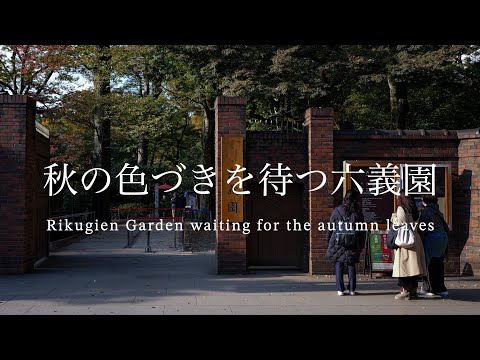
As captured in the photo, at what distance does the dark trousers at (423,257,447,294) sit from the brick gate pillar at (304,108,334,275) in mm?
2904

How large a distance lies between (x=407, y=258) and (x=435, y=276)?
2.61 ft

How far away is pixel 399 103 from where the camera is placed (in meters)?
26.5

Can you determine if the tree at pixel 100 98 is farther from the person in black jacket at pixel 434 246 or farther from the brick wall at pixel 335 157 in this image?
the person in black jacket at pixel 434 246

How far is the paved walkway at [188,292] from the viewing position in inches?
377

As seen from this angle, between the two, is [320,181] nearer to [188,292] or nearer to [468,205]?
[468,205]

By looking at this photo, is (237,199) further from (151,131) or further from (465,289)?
(151,131)

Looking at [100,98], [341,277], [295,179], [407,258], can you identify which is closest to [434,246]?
[407,258]

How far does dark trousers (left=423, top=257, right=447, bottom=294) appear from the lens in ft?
35.2

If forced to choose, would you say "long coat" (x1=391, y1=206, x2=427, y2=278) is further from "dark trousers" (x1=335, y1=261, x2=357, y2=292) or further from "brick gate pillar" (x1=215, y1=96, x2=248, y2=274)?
"brick gate pillar" (x1=215, y1=96, x2=248, y2=274)

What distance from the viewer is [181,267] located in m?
14.8

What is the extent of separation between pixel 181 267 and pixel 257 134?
12.1 ft

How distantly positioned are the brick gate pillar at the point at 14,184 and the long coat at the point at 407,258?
782 centimetres

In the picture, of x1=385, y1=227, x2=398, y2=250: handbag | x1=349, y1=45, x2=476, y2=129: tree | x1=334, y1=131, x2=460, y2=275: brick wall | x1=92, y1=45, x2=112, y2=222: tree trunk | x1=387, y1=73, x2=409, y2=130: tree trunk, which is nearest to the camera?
x1=385, y1=227, x2=398, y2=250: handbag

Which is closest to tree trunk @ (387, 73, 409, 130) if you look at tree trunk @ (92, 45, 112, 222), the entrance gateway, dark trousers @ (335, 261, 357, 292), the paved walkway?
tree trunk @ (92, 45, 112, 222)
